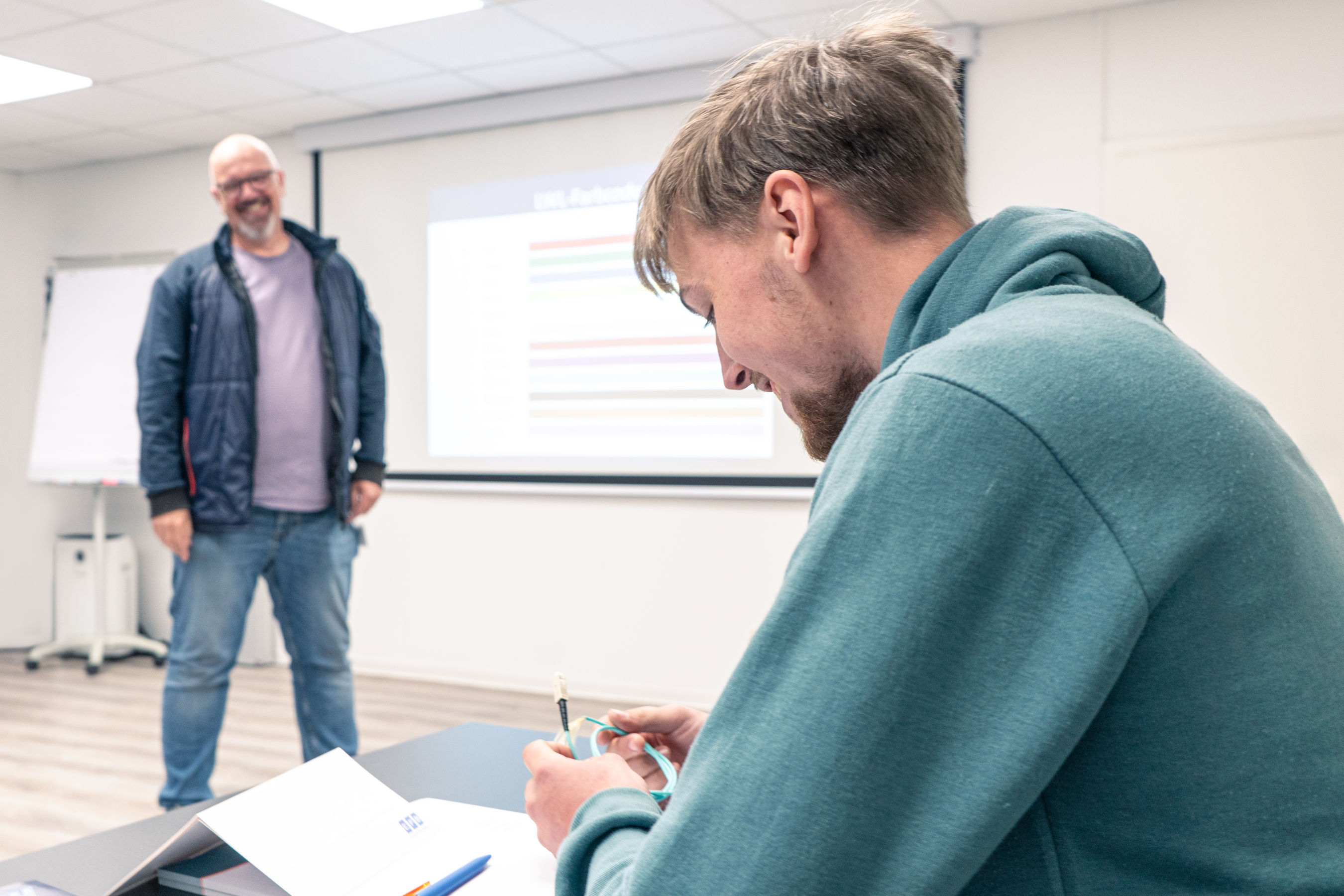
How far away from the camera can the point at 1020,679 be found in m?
0.47

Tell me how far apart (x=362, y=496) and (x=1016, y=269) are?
239 cm

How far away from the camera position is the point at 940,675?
475 millimetres

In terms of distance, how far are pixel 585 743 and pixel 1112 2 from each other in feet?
10.4

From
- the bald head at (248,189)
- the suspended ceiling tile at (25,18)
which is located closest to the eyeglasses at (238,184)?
the bald head at (248,189)

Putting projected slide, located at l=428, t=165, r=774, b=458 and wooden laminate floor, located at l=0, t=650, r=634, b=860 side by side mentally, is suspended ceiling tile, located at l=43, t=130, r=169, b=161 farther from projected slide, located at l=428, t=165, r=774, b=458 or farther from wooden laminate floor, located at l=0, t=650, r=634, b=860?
wooden laminate floor, located at l=0, t=650, r=634, b=860

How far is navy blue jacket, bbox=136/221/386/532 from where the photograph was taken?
2.49 meters

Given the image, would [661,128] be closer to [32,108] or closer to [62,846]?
[32,108]

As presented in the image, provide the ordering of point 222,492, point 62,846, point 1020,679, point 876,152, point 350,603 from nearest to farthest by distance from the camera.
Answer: point 1020,679
point 876,152
point 62,846
point 222,492
point 350,603

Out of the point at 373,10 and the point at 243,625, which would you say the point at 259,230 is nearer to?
the point at 243,625

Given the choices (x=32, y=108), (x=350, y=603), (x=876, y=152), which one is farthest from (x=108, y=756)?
(x=876, y=152)

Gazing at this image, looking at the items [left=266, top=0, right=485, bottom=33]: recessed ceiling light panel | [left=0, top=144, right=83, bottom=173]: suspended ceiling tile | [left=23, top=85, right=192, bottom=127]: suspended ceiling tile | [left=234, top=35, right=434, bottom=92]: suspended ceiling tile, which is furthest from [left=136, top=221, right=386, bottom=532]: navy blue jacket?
[left=0, top=144, right=83, bottom=173]: suspended ceiling tile

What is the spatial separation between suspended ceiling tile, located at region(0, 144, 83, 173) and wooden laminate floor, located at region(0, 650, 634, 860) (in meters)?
2.49

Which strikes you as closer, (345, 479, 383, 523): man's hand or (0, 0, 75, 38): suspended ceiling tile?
(345, 479, 383, 523): man's hand

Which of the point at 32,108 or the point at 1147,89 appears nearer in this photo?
the point at 1147,89
